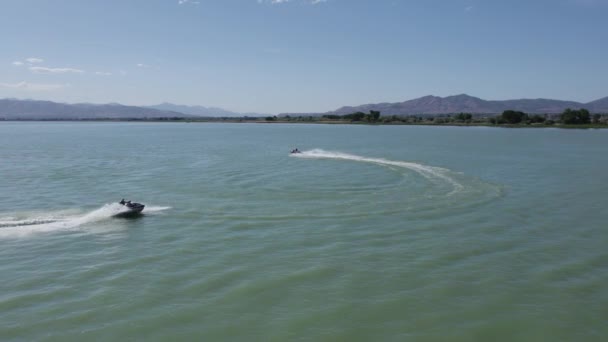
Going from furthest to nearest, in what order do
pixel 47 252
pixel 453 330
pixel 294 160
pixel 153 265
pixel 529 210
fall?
pixel 294 160 < pixel 529 210 < pixel 47 252 < pixel 153 265 < pixel 453 330

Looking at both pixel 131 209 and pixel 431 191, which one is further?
pixel 431 191

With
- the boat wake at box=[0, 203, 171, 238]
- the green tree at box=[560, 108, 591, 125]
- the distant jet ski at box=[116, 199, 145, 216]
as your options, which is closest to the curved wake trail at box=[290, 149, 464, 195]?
the distant jet ski at box=[116, 199, 145, 216]

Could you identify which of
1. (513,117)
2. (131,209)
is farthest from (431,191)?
(513,117)

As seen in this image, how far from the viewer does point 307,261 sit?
17547 mm

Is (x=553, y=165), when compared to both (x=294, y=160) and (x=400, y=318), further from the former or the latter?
(x=400, y=318)

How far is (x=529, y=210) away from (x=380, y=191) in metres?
9.27

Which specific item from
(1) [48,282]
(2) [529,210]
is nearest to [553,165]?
(2) [529,210]

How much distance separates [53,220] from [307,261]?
560 inches

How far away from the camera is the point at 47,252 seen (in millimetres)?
18781

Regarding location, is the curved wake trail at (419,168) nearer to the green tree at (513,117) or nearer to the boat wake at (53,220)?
the boat wake at (53,220)

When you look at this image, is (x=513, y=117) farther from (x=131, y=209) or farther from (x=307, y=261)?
(x=307, y=261)

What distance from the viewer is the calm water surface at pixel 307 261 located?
12844 millimetres

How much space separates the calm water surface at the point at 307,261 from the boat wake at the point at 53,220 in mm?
126

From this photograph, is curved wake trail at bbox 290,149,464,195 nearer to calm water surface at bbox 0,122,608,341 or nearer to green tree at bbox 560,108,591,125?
calm water surface at bbox 0,122,608,341
